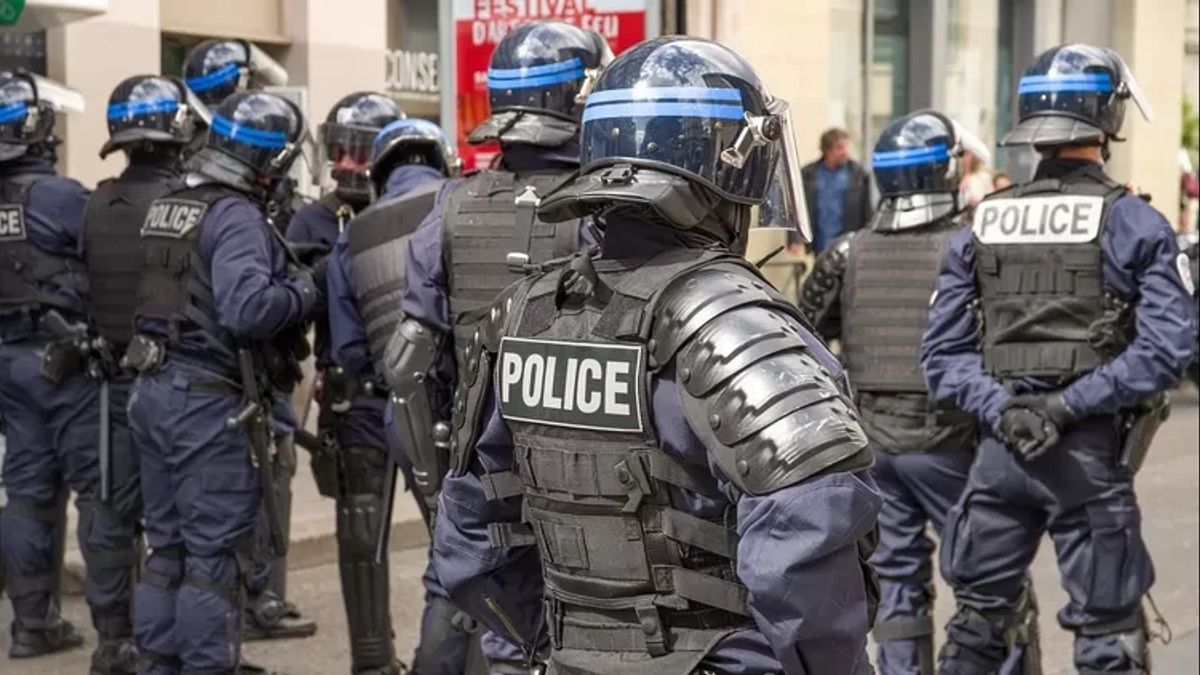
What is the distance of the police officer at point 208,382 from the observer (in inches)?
253

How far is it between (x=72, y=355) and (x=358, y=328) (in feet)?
4.74

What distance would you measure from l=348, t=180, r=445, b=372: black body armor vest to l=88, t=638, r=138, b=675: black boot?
162cm

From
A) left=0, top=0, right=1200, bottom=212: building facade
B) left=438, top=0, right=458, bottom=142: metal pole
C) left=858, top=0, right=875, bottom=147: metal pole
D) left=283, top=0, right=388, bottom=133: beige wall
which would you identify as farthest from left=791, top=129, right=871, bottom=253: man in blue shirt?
left=438, top=0, right=458, bottom=142: metal pole

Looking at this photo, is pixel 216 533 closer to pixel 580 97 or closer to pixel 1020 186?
pixel 580 97

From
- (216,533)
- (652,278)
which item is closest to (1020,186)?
(216,533)

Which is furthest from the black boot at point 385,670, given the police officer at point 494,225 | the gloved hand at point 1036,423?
the gloved hand at point 1036,423

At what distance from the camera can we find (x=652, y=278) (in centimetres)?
336

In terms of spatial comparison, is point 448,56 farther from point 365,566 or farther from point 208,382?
point 365,566

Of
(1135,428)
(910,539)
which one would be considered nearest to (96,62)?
(910,539)

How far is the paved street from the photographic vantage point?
7.67m

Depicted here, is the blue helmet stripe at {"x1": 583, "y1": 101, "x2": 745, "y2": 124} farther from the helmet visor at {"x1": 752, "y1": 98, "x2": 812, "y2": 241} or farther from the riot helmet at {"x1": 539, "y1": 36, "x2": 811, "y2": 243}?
the helmet visor at {"x1": 752, "y1": 98, "x2": 812, "y2": 241}

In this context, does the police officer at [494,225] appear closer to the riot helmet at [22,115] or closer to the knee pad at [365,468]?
the knee pad at [365,468]

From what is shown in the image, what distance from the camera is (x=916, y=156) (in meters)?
6.95

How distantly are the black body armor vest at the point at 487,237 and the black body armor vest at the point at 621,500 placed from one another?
5.87 feet
